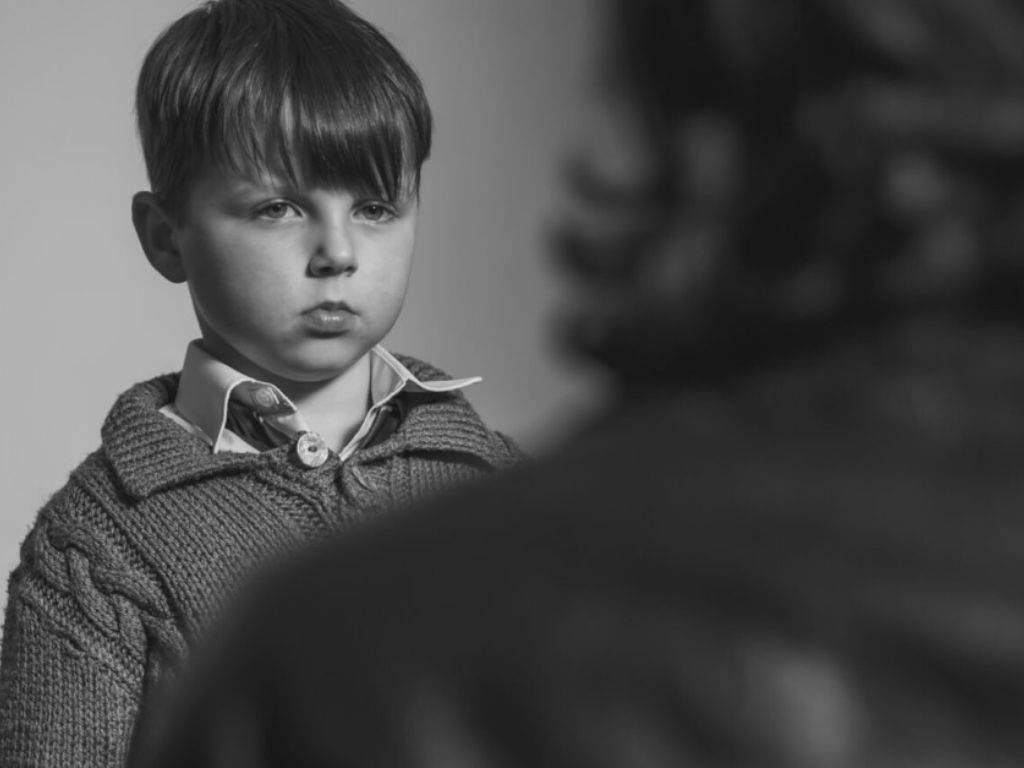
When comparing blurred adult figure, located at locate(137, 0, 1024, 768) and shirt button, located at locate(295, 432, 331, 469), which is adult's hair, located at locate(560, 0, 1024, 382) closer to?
blurred adult figure, located at locate(137, 0, 1024, 768)

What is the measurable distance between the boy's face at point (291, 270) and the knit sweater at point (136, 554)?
6 cm

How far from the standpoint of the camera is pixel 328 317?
3.14ft

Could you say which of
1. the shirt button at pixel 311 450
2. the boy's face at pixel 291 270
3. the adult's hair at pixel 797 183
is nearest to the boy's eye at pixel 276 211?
the boy's face at pixel 291 270

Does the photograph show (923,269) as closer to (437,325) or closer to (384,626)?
(384,626)

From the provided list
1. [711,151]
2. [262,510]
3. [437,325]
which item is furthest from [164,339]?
Answer: [711,151]

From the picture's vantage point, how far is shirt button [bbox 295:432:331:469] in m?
0.96

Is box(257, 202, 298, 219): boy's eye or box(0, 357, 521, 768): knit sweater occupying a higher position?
box(257, 202, 298, 219): boy's eye

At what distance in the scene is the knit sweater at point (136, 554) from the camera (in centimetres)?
90

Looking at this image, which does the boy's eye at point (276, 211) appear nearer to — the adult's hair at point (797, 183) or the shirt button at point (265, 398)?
the shirt button at point (265, 398)

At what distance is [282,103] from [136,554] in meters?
0.27

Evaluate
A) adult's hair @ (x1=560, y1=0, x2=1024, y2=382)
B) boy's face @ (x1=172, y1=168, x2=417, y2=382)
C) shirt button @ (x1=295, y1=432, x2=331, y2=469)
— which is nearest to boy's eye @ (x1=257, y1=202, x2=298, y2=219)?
boy's face @ (x1=172, y1=168, x2=417, y2=382)

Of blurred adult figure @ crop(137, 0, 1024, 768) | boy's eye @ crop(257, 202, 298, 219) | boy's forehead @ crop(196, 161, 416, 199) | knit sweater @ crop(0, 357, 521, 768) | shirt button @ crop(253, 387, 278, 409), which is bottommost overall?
knit sweater @ crop(0, 357, 521, 768)

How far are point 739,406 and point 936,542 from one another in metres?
0.03

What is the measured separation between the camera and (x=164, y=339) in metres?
1.87
